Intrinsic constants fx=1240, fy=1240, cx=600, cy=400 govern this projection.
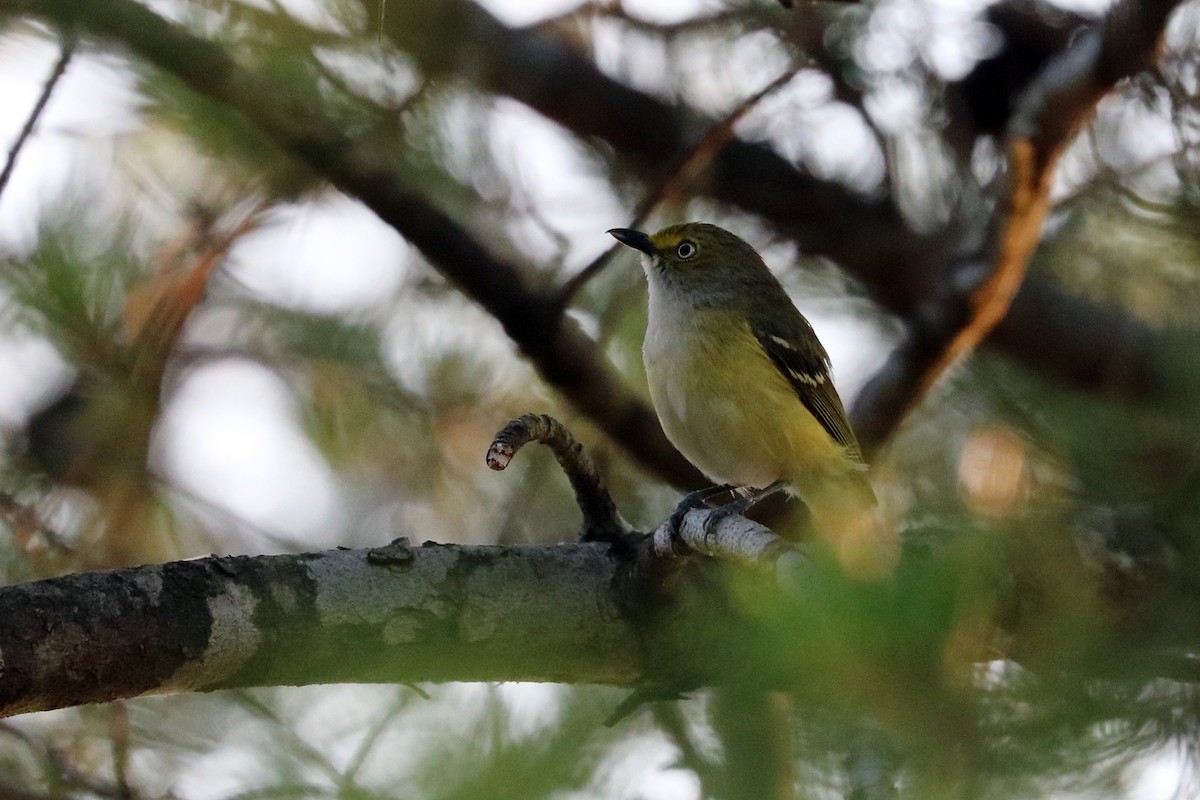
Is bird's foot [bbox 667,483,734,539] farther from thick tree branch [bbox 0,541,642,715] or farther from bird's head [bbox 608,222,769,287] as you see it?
bird's head [bbox 608,222,769,287]

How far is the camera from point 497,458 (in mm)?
2316

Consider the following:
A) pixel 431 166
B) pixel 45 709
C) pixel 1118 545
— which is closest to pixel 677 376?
pixel 431 166

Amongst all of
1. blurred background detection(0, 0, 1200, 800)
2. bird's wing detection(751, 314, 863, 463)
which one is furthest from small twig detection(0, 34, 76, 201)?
bird's wing detection(751, 314, 863, 463)

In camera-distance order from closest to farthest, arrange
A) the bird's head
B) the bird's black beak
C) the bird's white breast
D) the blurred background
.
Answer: the blurred background, the bird's white breast, the bird's black beak, the bird's head

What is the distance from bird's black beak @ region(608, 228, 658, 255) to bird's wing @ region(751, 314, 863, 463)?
0.46 m

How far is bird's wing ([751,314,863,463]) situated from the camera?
13.1 feet

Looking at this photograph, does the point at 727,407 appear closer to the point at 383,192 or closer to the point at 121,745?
the point at 383,192

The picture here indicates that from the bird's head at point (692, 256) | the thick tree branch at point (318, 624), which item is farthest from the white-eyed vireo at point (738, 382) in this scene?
the thick tree branch at point (318, 624)

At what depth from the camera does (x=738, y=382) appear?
3.81m

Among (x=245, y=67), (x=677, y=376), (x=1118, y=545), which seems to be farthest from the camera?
(x=677, y=376)

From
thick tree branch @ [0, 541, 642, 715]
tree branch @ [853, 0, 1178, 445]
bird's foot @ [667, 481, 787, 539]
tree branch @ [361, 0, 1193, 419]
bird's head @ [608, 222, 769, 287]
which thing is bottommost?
thick tree branch @ [0, 541, 642, 715]

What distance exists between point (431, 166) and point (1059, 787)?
2.82 metres

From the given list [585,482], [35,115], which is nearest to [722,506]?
[585,482]

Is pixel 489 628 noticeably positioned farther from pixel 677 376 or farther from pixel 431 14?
pixel 431 14
